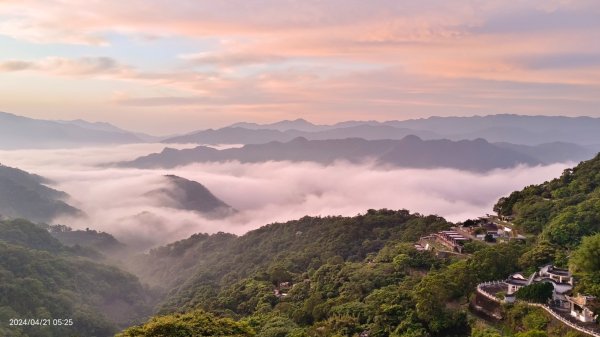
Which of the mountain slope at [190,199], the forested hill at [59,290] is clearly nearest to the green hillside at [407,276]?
the forested hill at [59,290]

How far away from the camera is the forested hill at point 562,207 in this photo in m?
31.1

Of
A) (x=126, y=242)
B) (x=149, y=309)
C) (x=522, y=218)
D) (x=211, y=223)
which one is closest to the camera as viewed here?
(x=522, y=218)

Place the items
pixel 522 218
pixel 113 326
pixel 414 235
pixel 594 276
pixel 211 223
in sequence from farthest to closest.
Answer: pixel 211 223 → pixel 113 326 → pixel 414 235 → pixel 522 218 → pixel 594 276

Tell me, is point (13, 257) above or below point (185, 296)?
above

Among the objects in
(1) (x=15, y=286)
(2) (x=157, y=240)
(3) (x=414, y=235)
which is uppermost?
(3) (x=414, y=235)

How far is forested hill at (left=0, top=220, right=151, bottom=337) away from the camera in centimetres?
4831

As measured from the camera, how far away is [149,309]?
6700 centimetres

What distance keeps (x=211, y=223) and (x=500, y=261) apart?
114551 millimetres

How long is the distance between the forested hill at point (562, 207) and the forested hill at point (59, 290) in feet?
130

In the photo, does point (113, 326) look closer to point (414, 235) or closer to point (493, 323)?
point (414, 235)

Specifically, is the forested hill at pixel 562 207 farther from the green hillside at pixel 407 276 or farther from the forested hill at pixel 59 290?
the forested hill at pixel 59 290

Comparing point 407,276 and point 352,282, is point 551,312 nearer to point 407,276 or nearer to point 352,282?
point 407,276

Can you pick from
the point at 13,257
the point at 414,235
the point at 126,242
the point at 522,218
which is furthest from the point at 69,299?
the point at 126,242

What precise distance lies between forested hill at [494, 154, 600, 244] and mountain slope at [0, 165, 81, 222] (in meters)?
99.9
